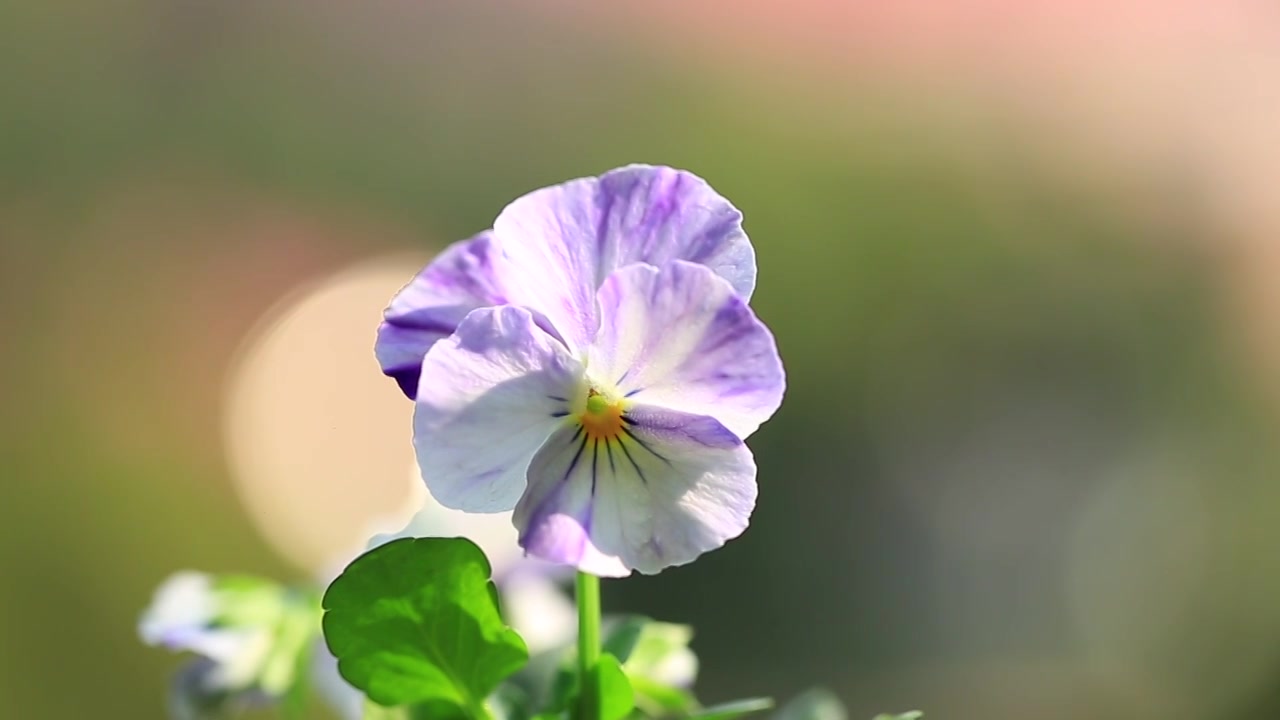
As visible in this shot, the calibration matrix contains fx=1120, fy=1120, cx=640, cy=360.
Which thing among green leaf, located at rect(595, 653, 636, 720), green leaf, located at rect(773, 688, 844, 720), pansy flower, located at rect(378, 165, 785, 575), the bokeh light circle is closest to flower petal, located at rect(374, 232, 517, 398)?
pansy flower, located at rect(378, 165, 785, 575)

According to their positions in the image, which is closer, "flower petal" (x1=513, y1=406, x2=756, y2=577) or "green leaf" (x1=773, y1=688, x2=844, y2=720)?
"flower petal" (x1=513, y1=406, x2=756, y2=577)

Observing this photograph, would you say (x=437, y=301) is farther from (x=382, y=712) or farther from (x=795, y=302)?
(x=795, y=302)

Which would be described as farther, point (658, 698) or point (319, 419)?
point (319, 419)

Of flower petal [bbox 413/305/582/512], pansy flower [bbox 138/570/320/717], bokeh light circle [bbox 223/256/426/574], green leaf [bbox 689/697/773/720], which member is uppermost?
bokeh light circle [bbox 223/256/426/574]

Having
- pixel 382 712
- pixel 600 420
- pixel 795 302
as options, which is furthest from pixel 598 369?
pixel 795 302

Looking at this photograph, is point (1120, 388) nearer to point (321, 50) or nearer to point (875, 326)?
point (875, 326)

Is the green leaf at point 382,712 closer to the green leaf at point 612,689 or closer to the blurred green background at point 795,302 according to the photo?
the green leaf at point 612,689

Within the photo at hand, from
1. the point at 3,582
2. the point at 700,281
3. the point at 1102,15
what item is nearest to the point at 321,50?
the point at 3,582

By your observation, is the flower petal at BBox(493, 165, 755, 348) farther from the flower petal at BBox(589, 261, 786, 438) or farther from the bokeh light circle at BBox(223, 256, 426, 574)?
the bokeh light circle at BBox(223, 256, 426, 574)
